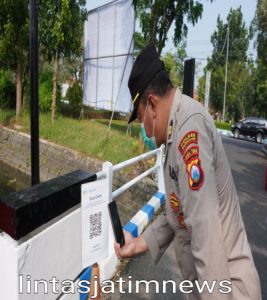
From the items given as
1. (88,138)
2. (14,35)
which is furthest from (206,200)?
(14,35)

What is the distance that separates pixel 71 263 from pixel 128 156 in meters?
5.99

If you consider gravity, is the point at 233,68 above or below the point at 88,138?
above

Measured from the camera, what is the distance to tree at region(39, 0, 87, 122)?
411 inches

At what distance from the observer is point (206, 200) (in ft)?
3.74

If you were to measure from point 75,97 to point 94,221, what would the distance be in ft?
41.6

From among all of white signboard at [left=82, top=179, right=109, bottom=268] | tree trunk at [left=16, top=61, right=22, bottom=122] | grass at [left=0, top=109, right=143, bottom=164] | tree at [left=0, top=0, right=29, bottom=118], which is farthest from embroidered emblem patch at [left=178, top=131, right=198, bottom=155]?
tree trunk at [left=16, top=61, right=22, bottom=122]

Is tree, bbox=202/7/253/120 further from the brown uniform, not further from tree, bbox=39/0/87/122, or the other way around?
the brown uniform

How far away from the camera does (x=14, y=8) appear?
10.3 meters

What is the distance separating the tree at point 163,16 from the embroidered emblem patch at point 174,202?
21.4ft

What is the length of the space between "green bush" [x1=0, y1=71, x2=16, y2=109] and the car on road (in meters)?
14.4

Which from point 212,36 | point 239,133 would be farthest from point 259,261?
point 212,36

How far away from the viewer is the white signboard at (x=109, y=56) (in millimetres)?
8930

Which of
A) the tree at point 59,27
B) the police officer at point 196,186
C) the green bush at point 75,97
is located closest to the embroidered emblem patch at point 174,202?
the police officer at point 196,186

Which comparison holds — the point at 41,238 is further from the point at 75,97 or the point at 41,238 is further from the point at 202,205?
the point at 75,97
